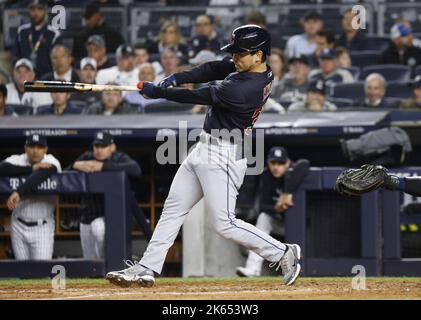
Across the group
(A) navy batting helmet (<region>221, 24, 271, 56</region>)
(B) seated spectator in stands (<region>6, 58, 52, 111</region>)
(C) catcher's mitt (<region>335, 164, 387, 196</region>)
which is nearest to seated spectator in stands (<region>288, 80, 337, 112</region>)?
(B) seated spectator in stands (<region>6, 58, 52, 111</region>)

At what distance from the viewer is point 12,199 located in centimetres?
898

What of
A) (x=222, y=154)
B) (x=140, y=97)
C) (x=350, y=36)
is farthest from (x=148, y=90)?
(x=350, y=36)

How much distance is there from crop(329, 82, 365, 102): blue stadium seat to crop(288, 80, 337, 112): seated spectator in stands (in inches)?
9.7

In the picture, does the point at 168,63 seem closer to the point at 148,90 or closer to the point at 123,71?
the point at 123,71

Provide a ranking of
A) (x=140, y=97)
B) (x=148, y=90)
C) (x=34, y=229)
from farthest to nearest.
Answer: (x=140, y=97) → (x=34, y=229) → (x=148, y=90)

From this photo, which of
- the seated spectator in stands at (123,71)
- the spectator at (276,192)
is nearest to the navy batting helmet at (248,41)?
the spectator at (276,192)

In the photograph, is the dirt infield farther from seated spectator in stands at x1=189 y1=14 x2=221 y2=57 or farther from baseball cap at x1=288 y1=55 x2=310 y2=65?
seated spectator in stands at x1=189 y1=14 x2=221 y2=57

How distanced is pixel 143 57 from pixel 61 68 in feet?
2.90

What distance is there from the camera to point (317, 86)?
10.5 meters

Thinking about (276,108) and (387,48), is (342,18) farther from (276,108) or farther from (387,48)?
(276,108)

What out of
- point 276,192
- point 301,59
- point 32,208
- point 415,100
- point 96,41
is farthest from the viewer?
point 96,41

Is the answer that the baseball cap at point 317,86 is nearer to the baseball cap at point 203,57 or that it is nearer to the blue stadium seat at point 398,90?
the blue stadium seat at point 398,90

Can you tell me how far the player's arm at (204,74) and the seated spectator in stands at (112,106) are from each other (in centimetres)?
423

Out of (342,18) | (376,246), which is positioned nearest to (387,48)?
(342,18)
